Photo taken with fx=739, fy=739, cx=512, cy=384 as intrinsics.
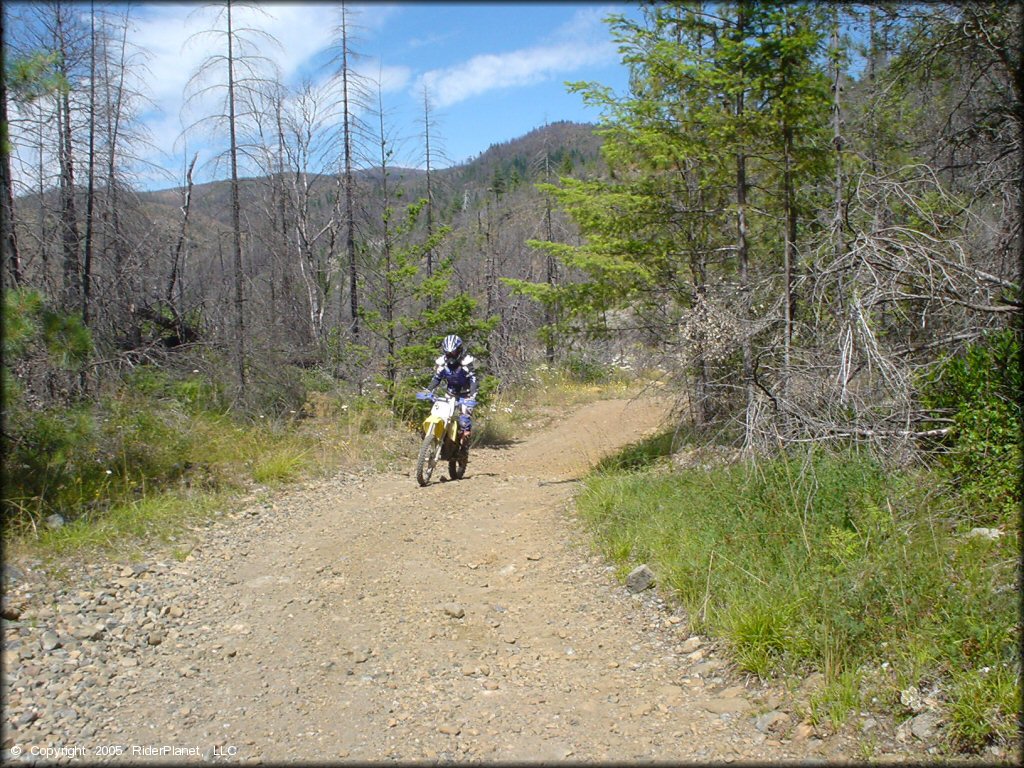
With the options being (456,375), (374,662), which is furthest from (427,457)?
(374,662)

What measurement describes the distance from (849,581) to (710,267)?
676 cm

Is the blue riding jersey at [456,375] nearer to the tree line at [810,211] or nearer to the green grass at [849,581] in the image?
the tree line at [810,211]

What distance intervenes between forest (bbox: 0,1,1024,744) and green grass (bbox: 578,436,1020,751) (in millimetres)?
383

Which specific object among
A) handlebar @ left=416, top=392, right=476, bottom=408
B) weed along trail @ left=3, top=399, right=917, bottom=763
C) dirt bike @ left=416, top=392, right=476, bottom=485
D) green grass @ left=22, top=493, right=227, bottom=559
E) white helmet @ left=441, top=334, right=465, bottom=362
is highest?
white helmet @ left=441, top=334, right=465, bottom=362

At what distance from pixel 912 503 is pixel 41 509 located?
7.33 metres

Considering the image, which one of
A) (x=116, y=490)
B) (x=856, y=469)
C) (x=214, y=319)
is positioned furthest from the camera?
(x=214, y=319)

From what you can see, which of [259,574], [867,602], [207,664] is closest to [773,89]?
[867,602]

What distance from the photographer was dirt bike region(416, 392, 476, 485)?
977 centimetres

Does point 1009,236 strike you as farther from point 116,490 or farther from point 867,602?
point 116,490

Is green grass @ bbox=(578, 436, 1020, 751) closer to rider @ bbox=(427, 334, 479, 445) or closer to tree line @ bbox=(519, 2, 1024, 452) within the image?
tree line @ bbox=(519, 2, 1024, 452)

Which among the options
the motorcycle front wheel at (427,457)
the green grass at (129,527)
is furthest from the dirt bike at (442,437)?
the green grass at (129,527)

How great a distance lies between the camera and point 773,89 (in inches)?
360

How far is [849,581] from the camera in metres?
4.61

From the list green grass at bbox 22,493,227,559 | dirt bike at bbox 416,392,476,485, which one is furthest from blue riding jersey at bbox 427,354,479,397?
green grass at bbox 22,493,227,559
